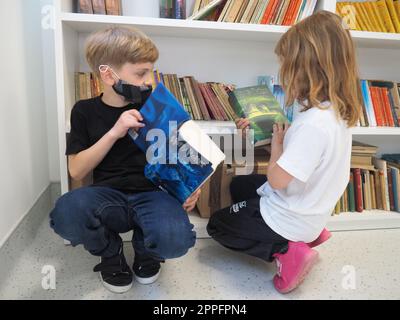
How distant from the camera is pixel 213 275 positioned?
1086 mm

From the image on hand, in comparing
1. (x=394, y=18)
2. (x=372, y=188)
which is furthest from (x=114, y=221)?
(x=394, y=18)

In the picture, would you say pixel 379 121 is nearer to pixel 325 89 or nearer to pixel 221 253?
pixel 325 89

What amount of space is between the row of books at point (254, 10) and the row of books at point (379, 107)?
439 millimetres

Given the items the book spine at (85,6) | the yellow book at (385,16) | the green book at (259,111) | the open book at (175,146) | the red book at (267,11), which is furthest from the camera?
the yellow book at (385,16)

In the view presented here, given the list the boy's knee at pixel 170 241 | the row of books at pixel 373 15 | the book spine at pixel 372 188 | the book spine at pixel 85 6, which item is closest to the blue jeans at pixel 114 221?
the boy's knee at pixel 170 241

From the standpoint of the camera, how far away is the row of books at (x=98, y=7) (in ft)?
4.03

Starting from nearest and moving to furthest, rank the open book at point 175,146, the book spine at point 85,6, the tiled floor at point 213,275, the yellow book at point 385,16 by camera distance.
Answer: the open book at point 175,146 < the tiled floor at point 213,275 < the book spine at point 85,6 < the yellow book at point 385,16

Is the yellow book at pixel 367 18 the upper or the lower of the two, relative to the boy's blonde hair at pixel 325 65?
upper

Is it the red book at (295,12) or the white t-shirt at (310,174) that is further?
the red book at (295,12)

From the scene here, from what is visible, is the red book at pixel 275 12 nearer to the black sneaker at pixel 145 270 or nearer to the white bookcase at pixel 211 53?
the white bookcase at pixel 211 53
